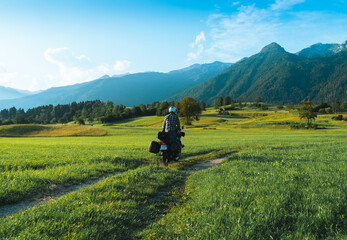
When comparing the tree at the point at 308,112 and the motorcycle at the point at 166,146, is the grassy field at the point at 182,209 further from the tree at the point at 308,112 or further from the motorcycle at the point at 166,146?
the tree at the point at 308,112

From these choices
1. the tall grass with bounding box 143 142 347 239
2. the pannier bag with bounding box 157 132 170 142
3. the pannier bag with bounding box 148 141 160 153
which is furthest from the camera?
the pannier bag with bounding box 157 132 170 142

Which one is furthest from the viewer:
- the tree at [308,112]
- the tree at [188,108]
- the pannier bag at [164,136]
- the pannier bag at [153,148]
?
the tree at [188,108]

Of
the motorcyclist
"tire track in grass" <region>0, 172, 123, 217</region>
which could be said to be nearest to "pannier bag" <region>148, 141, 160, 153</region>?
the motorcyclist

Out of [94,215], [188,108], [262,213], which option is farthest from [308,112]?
[94,215]

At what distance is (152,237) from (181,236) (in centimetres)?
76

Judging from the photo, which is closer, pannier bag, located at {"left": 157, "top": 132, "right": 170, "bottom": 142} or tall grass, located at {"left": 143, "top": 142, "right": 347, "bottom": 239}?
tall grass, located at {"left": 143, "top": 142, "right": 347, "bottom": 239}

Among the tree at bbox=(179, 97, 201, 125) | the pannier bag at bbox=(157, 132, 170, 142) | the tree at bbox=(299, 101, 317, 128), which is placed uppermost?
the tree at bbox=(179, 97, 201, 125)

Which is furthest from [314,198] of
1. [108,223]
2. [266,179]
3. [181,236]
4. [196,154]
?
[196,154]

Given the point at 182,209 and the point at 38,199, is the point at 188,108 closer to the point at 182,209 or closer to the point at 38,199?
the point at 38,199

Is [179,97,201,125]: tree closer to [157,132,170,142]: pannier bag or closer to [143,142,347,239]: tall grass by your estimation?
[157,132,170,142]: pannier bag

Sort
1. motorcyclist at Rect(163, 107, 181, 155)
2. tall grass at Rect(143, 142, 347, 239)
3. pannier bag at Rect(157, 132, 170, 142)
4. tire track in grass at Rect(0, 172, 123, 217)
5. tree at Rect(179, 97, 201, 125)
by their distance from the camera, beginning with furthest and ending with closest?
tree at Rect(179, 97, 201, 125), motorcyclist at Rect(163, 107, 181, 155), pannier bag at Rect(157, 132, 170, 142), tire track in grass at Rect(0, 172, 123, 217), tall grass at Rect(143, 142, 347, 239)

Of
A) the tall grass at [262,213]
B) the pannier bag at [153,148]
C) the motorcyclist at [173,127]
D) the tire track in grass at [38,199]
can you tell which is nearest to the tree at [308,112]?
the motorcyclist at [173,127]

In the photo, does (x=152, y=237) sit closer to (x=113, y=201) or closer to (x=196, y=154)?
(x=113, y=201)

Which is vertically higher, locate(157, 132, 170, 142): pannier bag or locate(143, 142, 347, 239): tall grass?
locate(157, 132, 170, 142): pannier bag
